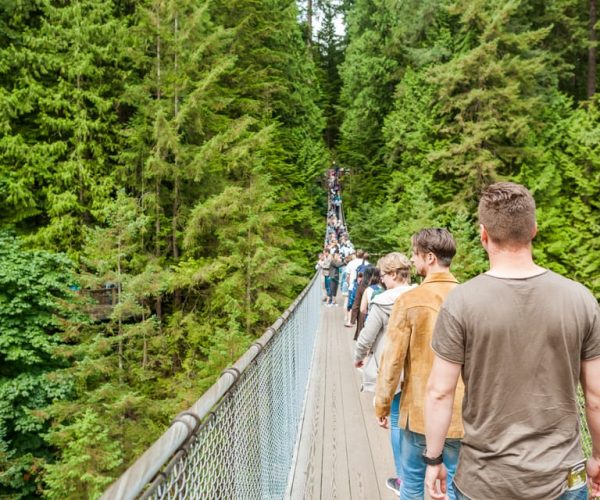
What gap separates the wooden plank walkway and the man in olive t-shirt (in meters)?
2.01

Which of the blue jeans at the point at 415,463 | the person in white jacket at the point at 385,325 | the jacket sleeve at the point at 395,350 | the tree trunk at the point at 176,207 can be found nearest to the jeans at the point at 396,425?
the person in white jacket at the point at 385,325

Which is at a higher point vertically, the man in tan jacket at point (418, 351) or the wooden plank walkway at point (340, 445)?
the man in tan jacket at point (418, 351)

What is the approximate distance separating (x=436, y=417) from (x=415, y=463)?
0.85 meters

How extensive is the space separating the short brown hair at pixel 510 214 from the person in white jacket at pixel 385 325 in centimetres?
127

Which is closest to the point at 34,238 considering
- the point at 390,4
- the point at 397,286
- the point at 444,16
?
the point at 397,286

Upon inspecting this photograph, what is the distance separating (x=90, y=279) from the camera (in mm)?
11328

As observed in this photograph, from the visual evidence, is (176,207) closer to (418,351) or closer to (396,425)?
(396,425)

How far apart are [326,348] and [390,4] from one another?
82.1ft

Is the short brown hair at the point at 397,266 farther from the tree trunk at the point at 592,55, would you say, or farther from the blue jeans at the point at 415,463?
the tree trunk at the point at 592,55

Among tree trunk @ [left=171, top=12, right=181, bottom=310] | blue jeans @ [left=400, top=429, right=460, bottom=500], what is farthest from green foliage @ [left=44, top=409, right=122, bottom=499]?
blue jeans @ [left=400, top=429, right=460, bottom=500]

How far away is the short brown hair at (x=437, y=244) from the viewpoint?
6.70 feet

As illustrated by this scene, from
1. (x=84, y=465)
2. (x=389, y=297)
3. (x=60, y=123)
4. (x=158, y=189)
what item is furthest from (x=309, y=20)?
(x=389, y=297)

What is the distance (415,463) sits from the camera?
2109 mm

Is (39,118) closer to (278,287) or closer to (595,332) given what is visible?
(278,287)
